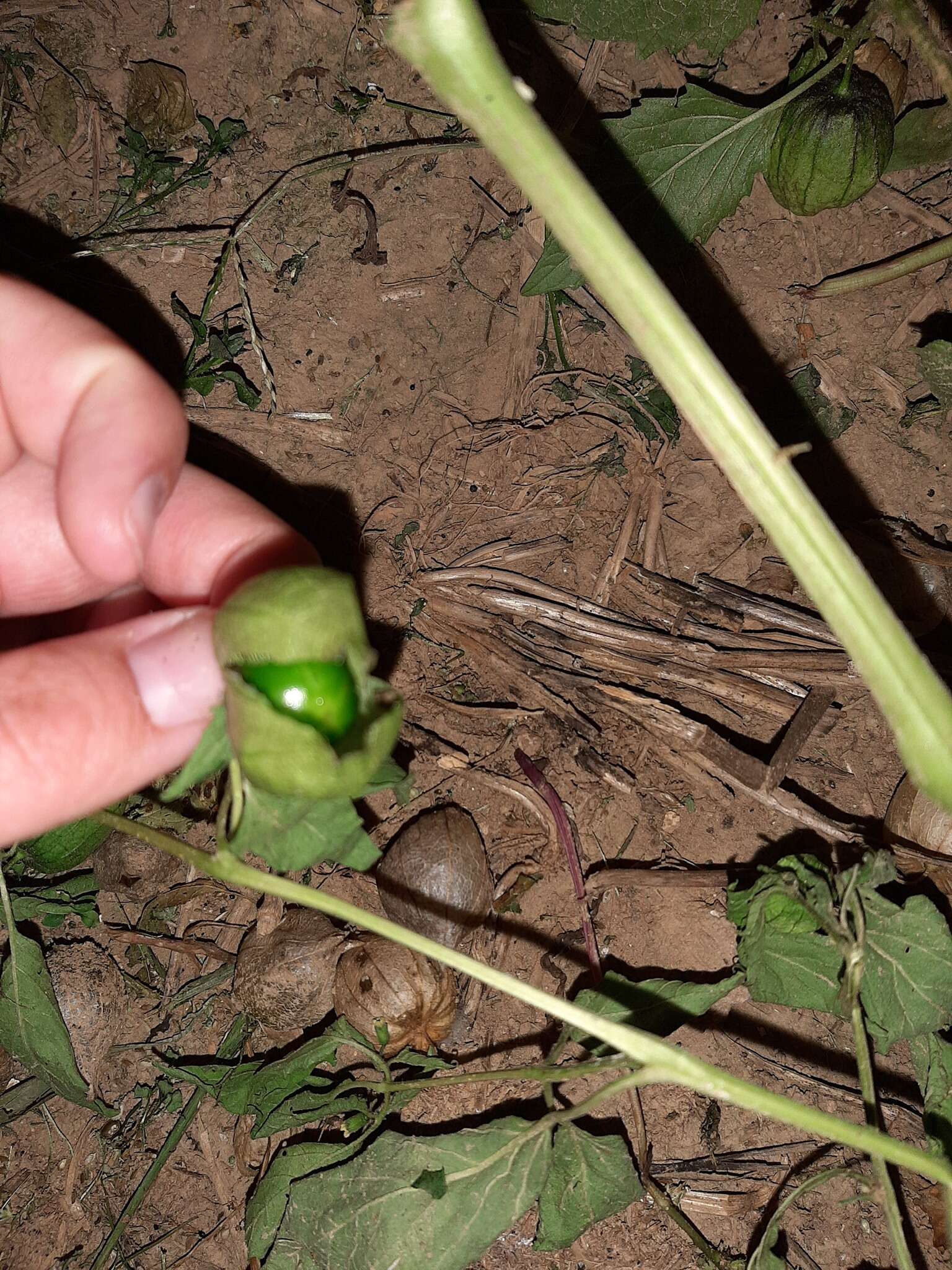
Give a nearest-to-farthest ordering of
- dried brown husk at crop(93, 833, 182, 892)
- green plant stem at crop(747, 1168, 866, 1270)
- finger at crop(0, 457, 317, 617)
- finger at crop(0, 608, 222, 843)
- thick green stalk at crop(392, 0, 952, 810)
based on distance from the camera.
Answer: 1. thick green stalk at crop(392, 0, 952, 810)
2. finger at crop(0, 608, 222, 843)
3. finger at crop(0, 457, 317, 617)
4. green plant stem at crop(747, 1168, 866, 1270)
5. dried brown husk at crop(93, 833, 182, 892)

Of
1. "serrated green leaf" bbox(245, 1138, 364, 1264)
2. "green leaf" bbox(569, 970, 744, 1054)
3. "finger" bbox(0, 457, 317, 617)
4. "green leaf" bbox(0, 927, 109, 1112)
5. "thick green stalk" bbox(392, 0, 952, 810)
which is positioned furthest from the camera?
"green leaf" bbox(0, 927, 109, 1112)

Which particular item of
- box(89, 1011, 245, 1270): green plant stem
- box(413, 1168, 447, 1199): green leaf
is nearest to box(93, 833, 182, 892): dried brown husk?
box(89, 1011, 245, 1270): green plant stem

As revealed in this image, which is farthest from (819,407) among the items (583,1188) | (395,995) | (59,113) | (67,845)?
(59,113)

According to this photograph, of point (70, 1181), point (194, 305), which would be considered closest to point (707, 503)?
point (194, 305)

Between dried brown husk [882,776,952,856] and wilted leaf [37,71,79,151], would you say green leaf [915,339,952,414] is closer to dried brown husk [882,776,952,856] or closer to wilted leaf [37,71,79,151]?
dried brown husk [882,776,952,856]

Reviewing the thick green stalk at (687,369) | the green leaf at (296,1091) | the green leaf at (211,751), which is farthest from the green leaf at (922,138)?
the green leaf at (296,1091)

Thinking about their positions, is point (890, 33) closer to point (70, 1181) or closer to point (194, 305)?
point (194, 305)

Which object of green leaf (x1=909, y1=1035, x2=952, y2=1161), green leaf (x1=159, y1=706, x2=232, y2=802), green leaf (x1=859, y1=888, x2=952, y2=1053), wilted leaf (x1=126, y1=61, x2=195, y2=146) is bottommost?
green leaf (x1=909, y1=1035, x2=952, y2=1161)

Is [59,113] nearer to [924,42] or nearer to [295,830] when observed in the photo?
[924,42]
